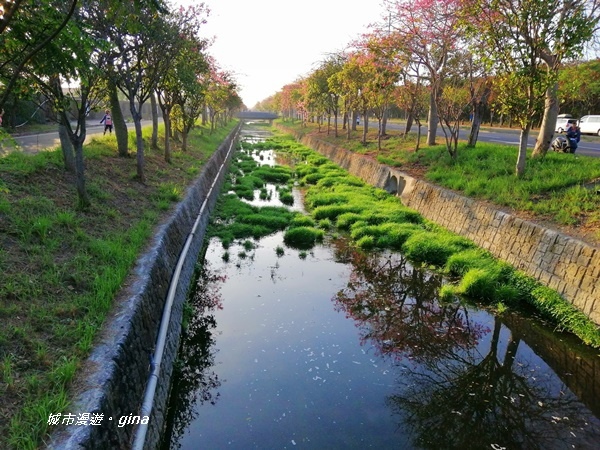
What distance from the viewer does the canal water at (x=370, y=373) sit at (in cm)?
525

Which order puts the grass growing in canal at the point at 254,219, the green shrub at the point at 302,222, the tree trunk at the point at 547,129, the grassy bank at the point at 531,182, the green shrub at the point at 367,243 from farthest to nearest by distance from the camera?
1. the green shrub at the point at 302,222
2. the tree trunk at the point at 547,129
3. the grass growing in canal at the point at 254,219
4. the green shrub at the point at 367,243
5. the grassy bank at the point at 531,182

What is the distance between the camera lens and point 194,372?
21.0 ft

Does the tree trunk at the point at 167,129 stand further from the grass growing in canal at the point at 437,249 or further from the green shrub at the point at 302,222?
the green shrub at the point at 302,222

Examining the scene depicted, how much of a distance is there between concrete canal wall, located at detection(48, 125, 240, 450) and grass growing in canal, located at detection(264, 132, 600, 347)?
6.02 meters

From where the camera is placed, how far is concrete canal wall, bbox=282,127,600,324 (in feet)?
24.5

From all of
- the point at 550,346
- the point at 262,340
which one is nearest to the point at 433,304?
the point at 550,346

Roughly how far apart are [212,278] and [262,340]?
3087 millimetres

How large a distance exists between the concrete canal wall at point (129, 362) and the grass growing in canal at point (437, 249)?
6019 millimetres

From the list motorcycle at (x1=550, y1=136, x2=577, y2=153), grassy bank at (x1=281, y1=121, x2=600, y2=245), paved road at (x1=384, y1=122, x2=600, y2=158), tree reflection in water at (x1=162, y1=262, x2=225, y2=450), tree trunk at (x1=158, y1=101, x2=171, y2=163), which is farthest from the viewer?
paved road at (x1=384, y1=122, x2=600, y2=158)

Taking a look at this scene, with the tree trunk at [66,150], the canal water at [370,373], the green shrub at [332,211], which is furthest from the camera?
the green shrub at [332,211]

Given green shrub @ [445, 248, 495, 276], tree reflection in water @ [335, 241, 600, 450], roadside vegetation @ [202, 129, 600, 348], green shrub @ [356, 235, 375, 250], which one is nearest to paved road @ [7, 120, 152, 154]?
roadside vegetation @ [202, 129, 600, 348]

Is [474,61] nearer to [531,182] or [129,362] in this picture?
[531,182]

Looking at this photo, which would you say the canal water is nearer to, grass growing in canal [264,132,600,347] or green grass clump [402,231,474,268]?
grass growing in canal [264,132,600,347]

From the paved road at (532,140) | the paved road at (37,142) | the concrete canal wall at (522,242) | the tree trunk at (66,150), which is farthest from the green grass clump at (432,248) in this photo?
the paved road at (37,142)
